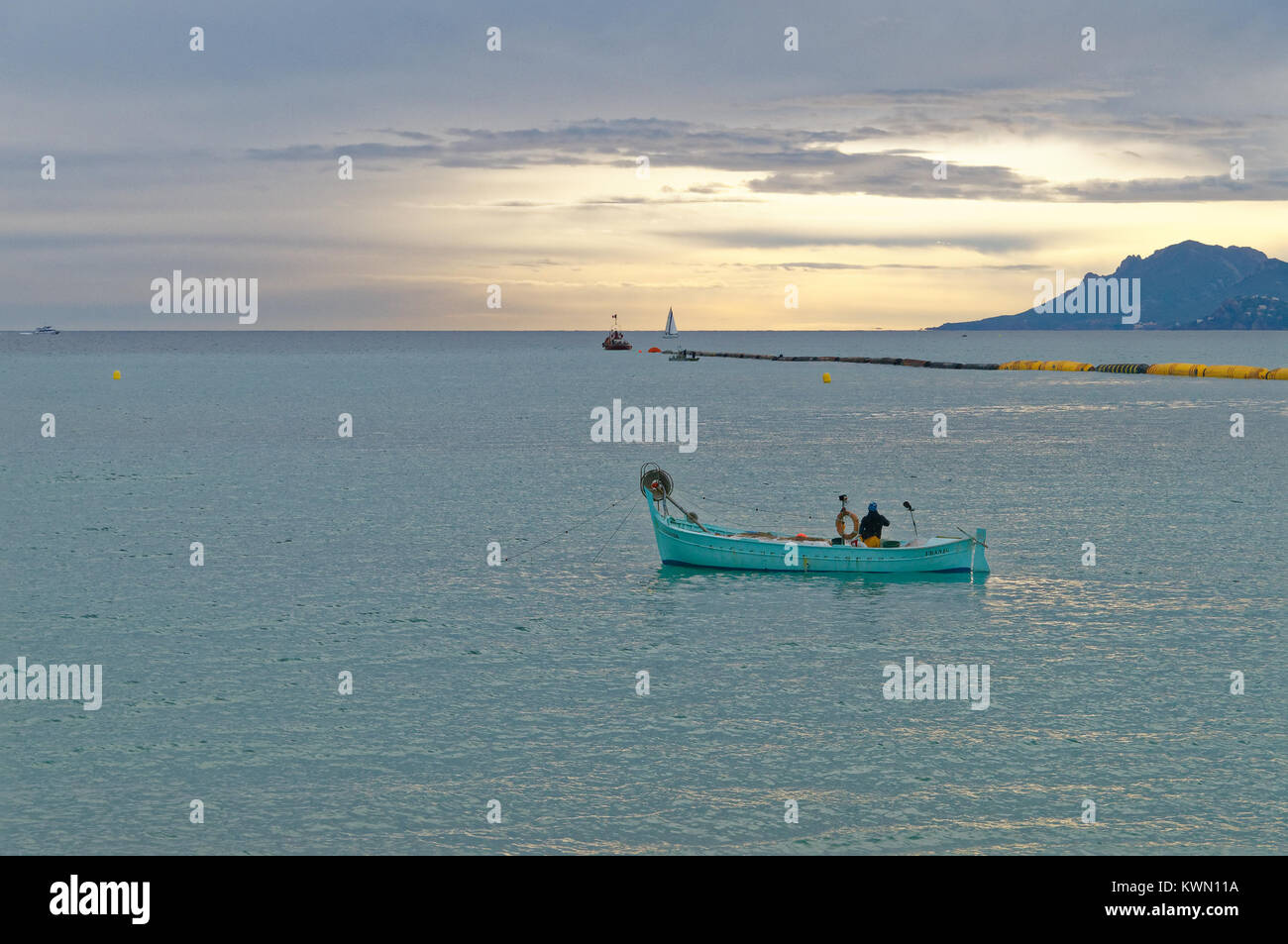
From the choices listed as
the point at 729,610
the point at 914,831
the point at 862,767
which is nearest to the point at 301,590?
the point at 729,610

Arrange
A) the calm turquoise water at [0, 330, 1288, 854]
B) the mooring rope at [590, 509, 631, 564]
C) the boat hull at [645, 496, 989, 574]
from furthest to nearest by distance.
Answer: the mooring rope at [590, 509, 631, 564] → the boat hull at [645, 496, 989, 574] → the calm turquoise water at [0, 330, 1288, 854]

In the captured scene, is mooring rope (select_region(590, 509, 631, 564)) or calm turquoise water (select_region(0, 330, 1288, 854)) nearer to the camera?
calm turquoise water (select_region(0, 330, 1288, 854))

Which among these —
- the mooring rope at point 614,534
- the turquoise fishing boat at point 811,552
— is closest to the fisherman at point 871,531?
the turquoise fishing boat at point 811,552

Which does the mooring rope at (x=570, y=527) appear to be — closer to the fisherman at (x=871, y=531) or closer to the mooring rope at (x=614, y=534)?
the mooring rope at (x=614, y=534)

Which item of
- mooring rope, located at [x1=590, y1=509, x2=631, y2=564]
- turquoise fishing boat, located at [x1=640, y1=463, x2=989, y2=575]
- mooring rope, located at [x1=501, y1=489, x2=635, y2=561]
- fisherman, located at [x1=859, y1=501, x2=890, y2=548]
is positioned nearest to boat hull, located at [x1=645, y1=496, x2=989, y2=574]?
turquoise fishing boat, located at [x1=640, y1=463, x2=989, y2=575]

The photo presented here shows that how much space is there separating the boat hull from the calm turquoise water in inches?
37.5

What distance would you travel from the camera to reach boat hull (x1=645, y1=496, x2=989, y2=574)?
4872 centimetres

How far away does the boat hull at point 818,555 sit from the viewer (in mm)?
48719

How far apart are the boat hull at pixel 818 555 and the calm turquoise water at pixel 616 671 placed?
3.12 feet

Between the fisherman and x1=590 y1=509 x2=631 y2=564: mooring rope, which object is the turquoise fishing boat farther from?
x1=590 y1=509 x2=631 y2=564: mooring rope

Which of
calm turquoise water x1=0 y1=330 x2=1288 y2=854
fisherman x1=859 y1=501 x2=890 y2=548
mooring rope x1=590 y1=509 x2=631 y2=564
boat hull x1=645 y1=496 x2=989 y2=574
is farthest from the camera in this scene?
mooring rope x1=590 y1=509 x2=631 y2=564

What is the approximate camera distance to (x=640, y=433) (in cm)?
13150

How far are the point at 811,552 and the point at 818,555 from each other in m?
0.31
